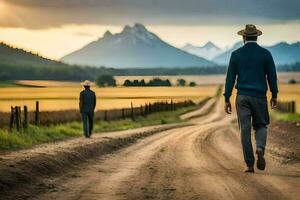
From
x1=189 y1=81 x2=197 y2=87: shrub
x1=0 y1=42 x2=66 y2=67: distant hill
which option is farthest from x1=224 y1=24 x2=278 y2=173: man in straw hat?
x1=189 y1=81 x2=197 y2=87: shrub

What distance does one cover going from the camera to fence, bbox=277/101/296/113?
259 ft

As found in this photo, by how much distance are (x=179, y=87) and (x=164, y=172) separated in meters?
149

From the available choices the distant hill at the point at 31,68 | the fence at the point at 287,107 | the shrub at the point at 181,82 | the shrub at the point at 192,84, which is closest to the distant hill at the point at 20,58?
the distant hill at the point at 31,68

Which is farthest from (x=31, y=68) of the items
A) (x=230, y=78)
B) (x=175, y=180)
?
(x=175, y=180)

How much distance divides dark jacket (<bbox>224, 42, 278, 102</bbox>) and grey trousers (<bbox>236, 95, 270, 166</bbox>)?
0.39ft

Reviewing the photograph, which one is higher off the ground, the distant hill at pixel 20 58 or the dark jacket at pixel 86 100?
the distant hill at pixel 20 58

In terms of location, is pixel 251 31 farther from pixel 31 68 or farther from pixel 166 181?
pixel 31 68

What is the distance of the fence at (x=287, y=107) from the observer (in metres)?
79.0

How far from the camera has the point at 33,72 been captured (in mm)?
65375

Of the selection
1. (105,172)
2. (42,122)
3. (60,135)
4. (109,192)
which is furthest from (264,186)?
(42,122)

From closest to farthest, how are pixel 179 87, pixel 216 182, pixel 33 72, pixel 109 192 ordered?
pixel 109 192
pixel 216 182
pixel 33 72
pixel 179 87

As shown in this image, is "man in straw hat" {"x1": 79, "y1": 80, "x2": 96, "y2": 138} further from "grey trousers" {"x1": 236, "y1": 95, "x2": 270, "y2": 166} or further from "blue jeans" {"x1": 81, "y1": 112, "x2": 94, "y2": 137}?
"grey trousers" {"x1": 236, "y1": 95, "x2": 270, "y2": 166}

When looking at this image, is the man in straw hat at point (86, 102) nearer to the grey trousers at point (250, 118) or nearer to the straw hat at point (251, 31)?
the grey trousers at point (250, 118)

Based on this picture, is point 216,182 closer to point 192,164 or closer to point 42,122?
point 192,164
